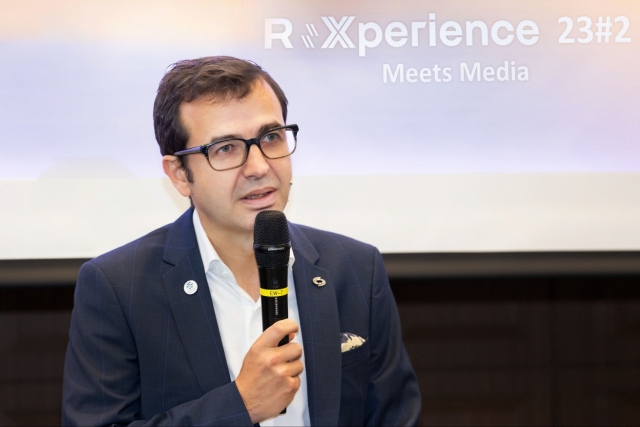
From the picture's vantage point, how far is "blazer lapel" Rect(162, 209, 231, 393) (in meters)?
1.54

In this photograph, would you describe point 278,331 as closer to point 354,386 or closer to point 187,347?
point 187,347

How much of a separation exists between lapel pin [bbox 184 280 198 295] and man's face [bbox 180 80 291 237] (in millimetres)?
177

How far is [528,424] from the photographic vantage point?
2.62m

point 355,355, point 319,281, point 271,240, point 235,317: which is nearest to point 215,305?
point 235,317

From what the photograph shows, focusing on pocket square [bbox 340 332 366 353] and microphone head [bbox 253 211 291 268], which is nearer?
microphone head [bbox 253 211 291 268]

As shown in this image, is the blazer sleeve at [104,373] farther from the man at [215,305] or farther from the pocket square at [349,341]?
the pocket square at [349,341]

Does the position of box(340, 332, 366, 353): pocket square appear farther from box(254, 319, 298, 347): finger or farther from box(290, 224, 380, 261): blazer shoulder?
box(254, 319, 298, 347): finger

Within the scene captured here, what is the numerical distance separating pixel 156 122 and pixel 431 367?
1.52m

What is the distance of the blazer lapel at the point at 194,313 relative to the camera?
1.54 m

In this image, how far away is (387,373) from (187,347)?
0.54m

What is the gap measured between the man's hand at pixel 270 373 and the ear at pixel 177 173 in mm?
563

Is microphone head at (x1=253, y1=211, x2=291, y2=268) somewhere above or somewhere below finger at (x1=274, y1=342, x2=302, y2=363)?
above

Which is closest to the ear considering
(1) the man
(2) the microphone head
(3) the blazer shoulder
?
(1) the man

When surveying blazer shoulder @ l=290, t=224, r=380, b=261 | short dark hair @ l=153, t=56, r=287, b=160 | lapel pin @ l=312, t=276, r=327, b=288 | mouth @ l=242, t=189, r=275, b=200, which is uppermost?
short dark hair @ l=153, t=56, r=287, b=160
